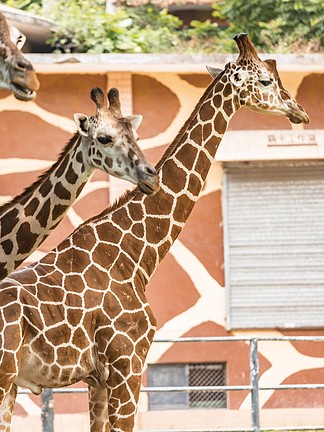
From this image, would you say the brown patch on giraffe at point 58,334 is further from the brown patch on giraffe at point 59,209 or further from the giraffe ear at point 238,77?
the giraffe ear at point 238,77

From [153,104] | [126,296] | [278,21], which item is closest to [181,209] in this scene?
[126,296]

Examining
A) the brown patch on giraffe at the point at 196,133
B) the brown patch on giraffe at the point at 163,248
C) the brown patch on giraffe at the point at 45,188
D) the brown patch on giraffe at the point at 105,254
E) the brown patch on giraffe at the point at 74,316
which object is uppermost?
the brown patch on giraffe at the point at 196,133

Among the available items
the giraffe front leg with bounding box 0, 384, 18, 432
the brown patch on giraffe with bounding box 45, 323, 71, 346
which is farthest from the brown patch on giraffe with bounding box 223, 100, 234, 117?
the giraffe front leg with bounding box 0, 384, 18, 432

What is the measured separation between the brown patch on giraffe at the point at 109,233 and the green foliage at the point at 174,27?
7.45 meters

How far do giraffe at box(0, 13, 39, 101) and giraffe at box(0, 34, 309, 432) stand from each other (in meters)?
2.00

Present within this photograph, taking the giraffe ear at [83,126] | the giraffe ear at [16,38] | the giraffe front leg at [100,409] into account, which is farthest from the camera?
the giraffe front leg at [100,409]

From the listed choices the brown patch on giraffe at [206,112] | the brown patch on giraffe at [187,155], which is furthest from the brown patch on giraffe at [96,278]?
the brown patch on giraffe at [206,112]

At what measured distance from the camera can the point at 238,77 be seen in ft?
26.7

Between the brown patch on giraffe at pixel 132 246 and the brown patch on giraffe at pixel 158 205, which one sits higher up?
the brown patch on giraffe at pixel 158 205

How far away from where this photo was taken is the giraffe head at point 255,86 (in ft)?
26.8

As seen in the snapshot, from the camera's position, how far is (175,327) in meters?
13.1

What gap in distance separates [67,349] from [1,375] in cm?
47

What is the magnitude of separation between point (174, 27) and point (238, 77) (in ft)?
32.3

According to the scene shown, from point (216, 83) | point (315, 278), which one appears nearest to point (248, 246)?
point (315, 278)
